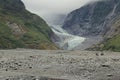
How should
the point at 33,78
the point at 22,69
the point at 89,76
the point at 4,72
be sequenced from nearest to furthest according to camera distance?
the point at 33,78 → the point at 89,76 → the point at 4,72 → the point at 22,69

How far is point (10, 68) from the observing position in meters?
65.5

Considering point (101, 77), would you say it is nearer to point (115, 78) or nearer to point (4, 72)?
point (115, 78)

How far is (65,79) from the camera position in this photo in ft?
169

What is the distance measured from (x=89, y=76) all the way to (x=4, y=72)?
12827 mm

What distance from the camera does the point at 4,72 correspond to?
5966cm

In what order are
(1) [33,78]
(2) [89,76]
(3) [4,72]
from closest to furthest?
(1) [33,78]
(2) [89,76]
(3) [4,72]

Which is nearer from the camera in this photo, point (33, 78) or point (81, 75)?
point (33, 78)

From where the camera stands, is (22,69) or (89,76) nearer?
(89,76)

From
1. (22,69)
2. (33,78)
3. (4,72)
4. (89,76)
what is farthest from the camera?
(22,69)

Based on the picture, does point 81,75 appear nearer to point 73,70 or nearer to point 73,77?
point 73,77

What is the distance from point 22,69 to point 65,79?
46.3 ft

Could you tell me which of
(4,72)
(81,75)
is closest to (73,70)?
(81,75)

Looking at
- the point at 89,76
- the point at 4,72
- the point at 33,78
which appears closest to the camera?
the point at 33,78

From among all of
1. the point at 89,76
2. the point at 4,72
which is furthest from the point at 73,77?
the point at 4,72
